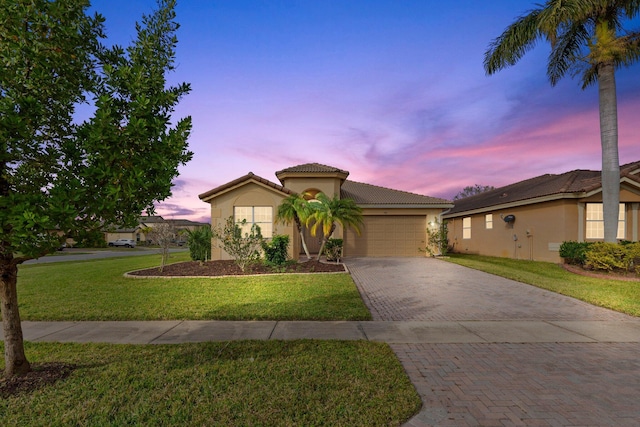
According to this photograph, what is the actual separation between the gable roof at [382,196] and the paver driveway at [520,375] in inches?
453

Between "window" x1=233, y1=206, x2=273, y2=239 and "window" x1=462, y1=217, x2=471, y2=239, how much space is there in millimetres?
16258

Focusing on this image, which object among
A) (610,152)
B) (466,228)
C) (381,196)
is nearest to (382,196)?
(381,196)

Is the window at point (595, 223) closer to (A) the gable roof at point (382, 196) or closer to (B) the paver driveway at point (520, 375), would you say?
(A) the gable roof at point (382, 196)

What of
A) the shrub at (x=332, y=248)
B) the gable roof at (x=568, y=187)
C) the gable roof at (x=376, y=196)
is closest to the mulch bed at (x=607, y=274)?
the gable roof at (x=568, y=187)

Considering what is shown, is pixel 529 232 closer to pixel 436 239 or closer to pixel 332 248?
pixel 436 239

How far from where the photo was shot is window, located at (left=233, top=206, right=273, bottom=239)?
15.1 m

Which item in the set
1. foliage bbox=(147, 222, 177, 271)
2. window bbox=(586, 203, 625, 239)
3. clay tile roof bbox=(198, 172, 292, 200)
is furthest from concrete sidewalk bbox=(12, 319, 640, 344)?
window bbox=(586, 203, 625, 239)

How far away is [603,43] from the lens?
12.5 meters

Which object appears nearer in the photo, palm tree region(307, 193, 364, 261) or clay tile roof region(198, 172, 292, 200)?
palm tree region(307, 193, 364, 261)

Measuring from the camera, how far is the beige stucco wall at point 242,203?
49.3ft

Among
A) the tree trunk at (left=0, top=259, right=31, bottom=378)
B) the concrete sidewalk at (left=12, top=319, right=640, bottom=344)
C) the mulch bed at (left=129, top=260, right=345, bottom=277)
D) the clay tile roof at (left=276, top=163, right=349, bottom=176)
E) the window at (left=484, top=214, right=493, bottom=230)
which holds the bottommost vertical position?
the concrete sidewalk at (left=12, top=319, right=640, bottom=344)

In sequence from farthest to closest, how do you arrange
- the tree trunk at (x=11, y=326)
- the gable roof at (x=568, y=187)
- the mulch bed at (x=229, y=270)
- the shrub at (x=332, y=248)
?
the shrub at (x=332, y=248), the gable roof at (x=568, y=187), the mulch bed at (x=229, y=270), the tree trunk at (x=11, y=326)

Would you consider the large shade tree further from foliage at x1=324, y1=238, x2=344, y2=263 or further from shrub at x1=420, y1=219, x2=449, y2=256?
shrub at x1=420, y1=219, x2=449, y2=256

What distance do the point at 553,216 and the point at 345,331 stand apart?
15843 millimetres
